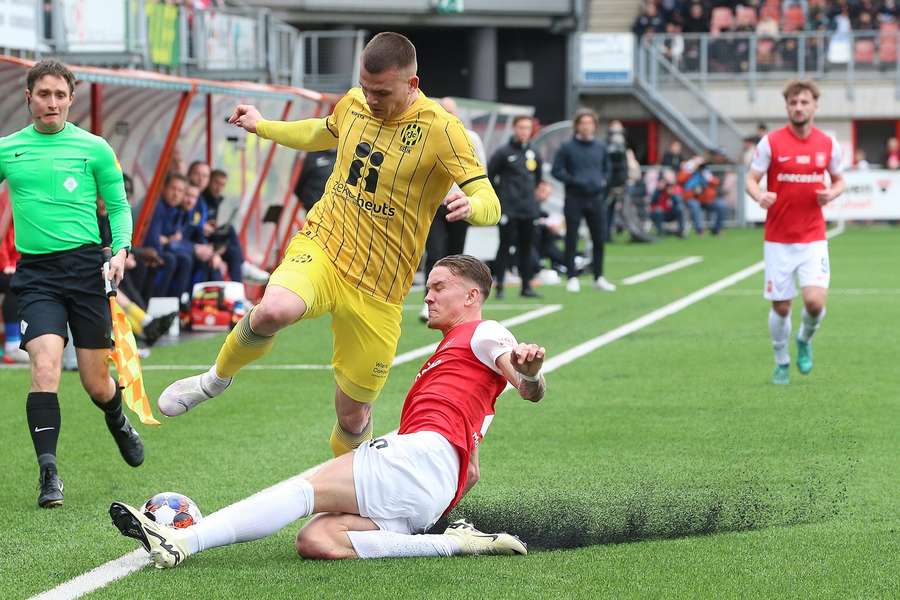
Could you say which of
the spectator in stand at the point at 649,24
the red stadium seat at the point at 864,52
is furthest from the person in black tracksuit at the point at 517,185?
the spectator in stand at the point at 649,24

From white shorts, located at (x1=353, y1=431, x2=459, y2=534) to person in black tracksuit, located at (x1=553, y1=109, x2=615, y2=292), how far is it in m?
13.9

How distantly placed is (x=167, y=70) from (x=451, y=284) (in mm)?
16186

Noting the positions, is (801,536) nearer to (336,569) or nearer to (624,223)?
(336,569)

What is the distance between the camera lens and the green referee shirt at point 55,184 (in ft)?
25.2

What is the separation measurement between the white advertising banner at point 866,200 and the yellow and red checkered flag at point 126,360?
1139 inches

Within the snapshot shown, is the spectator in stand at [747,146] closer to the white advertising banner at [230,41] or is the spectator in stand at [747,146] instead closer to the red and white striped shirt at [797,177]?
the white advertising banner at [230,41]

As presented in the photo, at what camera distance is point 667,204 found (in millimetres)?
33344

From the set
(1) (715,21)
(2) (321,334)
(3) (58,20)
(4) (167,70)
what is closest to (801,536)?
(2) (321,334)

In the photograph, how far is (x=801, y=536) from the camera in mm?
6441

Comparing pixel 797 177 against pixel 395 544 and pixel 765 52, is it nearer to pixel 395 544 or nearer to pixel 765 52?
pixel 395 544

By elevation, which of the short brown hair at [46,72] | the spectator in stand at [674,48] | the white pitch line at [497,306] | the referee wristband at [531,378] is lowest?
the white pitch line at [497,306]

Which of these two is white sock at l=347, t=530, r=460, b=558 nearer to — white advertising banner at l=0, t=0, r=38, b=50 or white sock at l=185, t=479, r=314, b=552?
white sock at l=185, t=479, r=314, b=552

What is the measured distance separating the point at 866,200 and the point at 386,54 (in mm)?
30778

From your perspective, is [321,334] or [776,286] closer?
[776,286]
